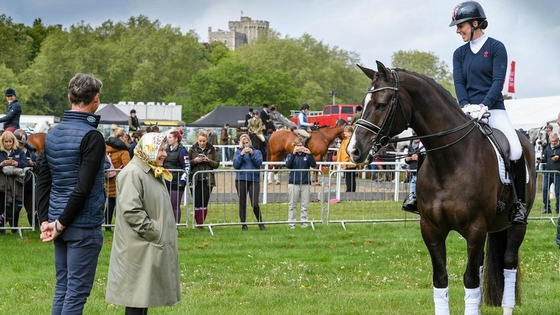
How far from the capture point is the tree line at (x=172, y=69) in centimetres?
10069

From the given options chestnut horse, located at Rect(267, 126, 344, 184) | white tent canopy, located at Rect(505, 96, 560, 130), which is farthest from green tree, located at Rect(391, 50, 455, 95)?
chestnut horse, located at Rect(267, 126, 344, 184)

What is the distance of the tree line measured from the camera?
10069cm

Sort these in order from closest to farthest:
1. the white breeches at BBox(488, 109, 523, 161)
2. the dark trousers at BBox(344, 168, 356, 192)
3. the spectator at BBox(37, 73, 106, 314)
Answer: the spectator at BBox(37, 73, 106, 314)
the white breeches at BBox(488, 109, 523, 161)
the dark trousers at BBox(344, 168, 356, 192)

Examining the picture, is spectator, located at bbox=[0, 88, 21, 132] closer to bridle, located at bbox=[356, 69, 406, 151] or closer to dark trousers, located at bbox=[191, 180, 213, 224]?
dark trousers, located at bbox=[191, 180, 213, 224]

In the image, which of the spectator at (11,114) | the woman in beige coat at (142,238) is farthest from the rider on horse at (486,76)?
the spectator at (11,114)

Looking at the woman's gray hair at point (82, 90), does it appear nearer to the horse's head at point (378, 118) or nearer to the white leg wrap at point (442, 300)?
the horse's head at point (378, 118)

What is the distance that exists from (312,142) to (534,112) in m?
16.2

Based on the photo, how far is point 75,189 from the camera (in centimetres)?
667

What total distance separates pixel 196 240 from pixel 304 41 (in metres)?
107

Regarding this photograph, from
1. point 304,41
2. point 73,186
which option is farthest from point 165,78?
point 73,186

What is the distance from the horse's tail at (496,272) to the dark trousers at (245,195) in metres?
8.27

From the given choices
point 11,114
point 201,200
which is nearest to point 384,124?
point 201,200

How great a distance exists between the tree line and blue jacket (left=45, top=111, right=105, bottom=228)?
8922 cm

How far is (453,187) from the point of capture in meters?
8.19
